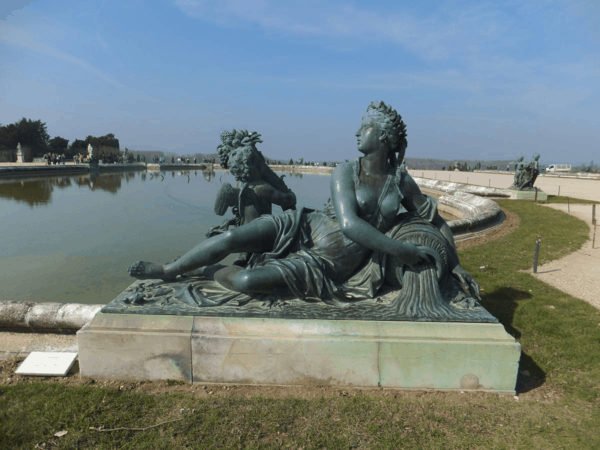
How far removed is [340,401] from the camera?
3115 millimetres

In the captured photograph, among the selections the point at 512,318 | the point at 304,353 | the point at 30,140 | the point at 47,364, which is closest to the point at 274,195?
the point at 304,353

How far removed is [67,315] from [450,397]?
13.3 feet

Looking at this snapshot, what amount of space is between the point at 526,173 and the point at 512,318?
55.3ft

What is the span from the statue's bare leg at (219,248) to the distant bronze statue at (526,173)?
18.9 meters

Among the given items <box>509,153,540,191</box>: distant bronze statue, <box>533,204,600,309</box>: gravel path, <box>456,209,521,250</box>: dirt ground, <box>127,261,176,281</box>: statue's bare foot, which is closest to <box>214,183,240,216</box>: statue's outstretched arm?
<box>127,261,176,281</box>: statue's bare foot

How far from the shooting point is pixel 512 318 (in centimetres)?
494

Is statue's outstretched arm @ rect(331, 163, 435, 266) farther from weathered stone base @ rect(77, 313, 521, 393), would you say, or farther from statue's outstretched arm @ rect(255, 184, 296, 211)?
statue's outstretched arm @ rect(255, 184, 296, 211)

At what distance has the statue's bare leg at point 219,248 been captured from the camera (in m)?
3.60

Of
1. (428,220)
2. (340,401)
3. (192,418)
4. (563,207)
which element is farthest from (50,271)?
(563,207)

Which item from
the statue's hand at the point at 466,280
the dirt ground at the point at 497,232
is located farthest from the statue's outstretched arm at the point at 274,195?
the dirt ground at the point at 497,232

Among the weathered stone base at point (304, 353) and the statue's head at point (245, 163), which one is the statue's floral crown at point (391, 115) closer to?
the statue's head at point (245, 163)

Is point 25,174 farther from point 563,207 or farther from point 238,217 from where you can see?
point 563,207

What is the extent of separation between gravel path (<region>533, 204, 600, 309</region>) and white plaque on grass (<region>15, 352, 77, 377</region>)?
6736mm

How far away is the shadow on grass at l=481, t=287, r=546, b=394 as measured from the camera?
11.8ft
